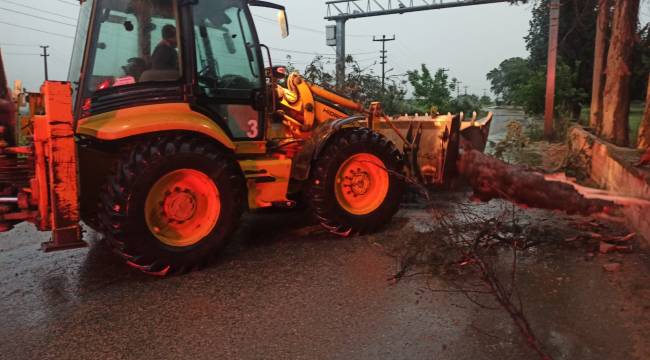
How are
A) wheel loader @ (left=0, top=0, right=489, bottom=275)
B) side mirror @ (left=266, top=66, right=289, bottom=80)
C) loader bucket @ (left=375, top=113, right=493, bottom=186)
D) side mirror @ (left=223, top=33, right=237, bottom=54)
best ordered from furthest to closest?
loader bucket @ (left=375, top=113, right=493, bottom=186) → side mirror @ (left=266, top=66, right=289, bottom=80) → side mirror @ (left=223, top=33, right=237, bottom=54) → wheel loader @ (left=0, top=0, right=489, bottom=275)

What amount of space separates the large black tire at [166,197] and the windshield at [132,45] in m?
0.63

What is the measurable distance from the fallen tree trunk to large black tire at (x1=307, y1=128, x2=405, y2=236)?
1.26 m

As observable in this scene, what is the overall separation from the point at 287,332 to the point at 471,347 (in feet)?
3.94

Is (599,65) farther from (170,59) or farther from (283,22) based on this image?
(170,59)

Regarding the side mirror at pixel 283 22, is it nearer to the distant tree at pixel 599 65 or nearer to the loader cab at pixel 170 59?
the loader cab at pixel 170 59

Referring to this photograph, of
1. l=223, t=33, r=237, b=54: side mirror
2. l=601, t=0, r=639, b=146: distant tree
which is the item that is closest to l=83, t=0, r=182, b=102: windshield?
l=223, t=33, r=237, b=54: side mirror

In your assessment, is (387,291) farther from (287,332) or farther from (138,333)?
(138,333)

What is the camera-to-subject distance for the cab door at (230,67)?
483cm

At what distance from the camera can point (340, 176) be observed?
18.7 ft

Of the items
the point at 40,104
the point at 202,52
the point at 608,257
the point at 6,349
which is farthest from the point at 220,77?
the point at 608,257

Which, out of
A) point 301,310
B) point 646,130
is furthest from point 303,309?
point 646,130

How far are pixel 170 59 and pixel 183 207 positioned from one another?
1345 mm

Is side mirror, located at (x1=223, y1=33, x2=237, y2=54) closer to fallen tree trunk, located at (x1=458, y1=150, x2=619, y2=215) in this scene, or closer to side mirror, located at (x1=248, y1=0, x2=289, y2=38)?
side mirror, located at (x1=248, y1=0, x2=289, y2=38)

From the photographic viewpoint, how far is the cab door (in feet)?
15.9
